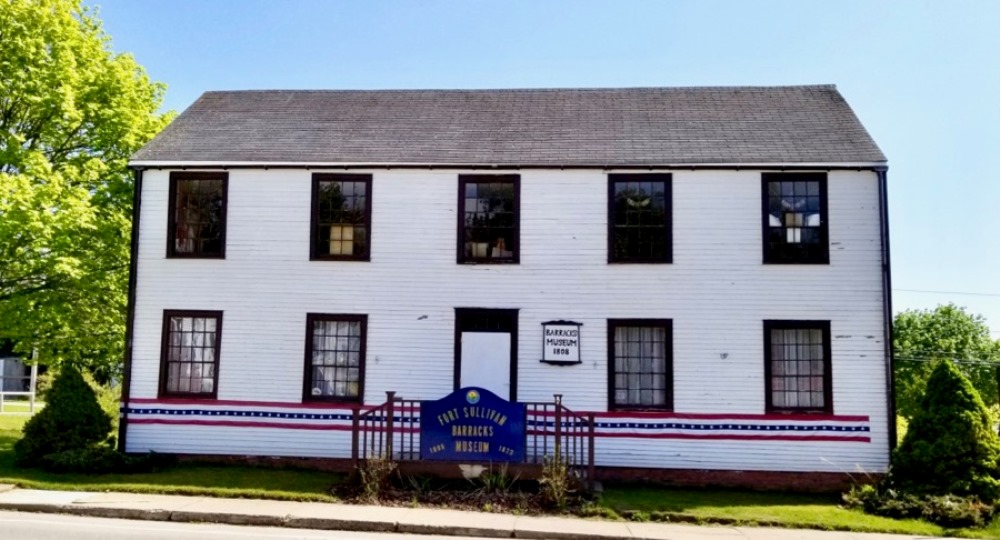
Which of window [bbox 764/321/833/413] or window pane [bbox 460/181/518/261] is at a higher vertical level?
window pane [bbox 460/181/518/261]

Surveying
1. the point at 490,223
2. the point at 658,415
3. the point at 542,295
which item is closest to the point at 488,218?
the point at 490,223

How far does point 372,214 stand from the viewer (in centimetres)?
1576

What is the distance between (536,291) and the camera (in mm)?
15250

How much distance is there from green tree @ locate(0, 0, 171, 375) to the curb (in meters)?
6.37

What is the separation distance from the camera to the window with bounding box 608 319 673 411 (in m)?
15.0

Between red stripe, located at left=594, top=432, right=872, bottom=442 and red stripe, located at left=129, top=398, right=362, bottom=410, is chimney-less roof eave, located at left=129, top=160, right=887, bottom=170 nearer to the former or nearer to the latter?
red stripe, located at left=129, top=398, right=362, bottom=410

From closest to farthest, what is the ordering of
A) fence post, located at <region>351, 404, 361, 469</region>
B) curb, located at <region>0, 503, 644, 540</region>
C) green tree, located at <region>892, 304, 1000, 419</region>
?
curb, located at <region>0, 503, 644, 540</region> → fence post, located at <region>351, 404, 361, 469</region> → green tree, located at <region>892, 304, 1000, 419</region>

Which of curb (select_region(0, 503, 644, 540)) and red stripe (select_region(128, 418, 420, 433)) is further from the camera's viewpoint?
red stripe (select_region(128, 418, 420, 433))

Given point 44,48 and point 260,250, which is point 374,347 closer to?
point 260,250

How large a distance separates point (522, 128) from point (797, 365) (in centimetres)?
748

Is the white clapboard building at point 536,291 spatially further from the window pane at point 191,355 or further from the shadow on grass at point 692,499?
the shadow on grass at point 692,499

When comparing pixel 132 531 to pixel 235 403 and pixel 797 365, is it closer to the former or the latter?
pixel 235 403

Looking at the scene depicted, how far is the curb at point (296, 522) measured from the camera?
1077 cm

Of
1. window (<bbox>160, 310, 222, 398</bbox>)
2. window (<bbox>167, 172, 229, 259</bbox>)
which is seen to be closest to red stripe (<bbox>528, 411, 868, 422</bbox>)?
window (<bbox>160, 310, 222, 398</bbox>)
